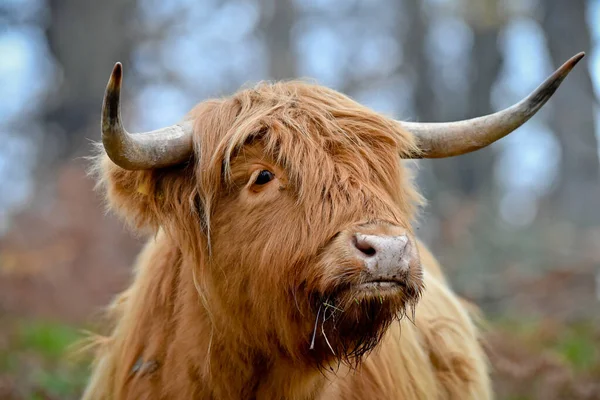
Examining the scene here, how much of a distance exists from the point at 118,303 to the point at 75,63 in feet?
42.4

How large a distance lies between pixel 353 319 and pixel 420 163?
2366mm

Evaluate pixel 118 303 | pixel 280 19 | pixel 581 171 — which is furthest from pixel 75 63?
pixel 118 303

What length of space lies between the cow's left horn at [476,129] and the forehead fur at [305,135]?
6.5 inches

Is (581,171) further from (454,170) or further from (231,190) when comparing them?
(231,190)

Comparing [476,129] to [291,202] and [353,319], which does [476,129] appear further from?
[353,319]

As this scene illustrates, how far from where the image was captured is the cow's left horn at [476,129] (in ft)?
11.3

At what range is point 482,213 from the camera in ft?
42.7

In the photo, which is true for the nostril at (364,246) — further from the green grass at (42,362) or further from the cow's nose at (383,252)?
the green grass at (42,362)

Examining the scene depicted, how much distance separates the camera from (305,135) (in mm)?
3201

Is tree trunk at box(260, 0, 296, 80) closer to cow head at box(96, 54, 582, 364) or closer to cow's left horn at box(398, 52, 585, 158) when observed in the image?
cow's left horn at box(398, 52, 585, 158)

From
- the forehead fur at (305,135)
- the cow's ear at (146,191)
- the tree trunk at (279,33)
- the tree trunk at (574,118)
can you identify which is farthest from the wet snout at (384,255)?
the tree trunk at (279,33)

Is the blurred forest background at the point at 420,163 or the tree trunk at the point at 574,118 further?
the tree trunk at the point at 574,118

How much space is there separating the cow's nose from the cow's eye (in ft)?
2.00

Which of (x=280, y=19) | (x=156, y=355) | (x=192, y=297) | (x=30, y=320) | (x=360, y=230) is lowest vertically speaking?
(x=30, y=320)
